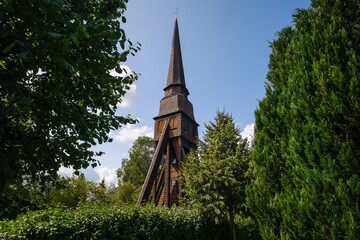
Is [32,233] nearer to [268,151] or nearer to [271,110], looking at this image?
[268,151]

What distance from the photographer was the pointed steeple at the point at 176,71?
76.5 ft

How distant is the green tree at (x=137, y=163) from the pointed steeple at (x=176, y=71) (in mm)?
16570

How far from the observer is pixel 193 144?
22.6 meters

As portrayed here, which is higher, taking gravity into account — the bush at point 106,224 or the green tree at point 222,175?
the green tree at point 222,175

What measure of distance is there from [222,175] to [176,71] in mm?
15973

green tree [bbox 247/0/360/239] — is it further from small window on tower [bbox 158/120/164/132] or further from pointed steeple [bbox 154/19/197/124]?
small window on tower [bbox 158/120/164/132]

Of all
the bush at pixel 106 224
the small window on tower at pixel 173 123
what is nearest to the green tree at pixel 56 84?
the bush at pixel 106 224

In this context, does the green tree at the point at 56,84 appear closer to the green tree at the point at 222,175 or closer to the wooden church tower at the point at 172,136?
the green tree at the point at 222,175

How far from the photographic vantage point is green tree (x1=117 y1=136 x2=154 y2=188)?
116ft

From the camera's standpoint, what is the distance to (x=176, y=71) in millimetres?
24375

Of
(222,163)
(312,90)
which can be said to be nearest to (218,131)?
(222,163)

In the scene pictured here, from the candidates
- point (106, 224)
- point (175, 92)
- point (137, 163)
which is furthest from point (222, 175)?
point (137, 163)

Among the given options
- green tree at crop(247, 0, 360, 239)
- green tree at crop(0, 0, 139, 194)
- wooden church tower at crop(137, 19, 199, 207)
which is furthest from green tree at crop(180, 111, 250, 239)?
green tree at crop(0, 0, 139, 194)

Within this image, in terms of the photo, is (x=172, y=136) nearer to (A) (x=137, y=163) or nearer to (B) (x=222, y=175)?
(B) (x=222, y=175)
